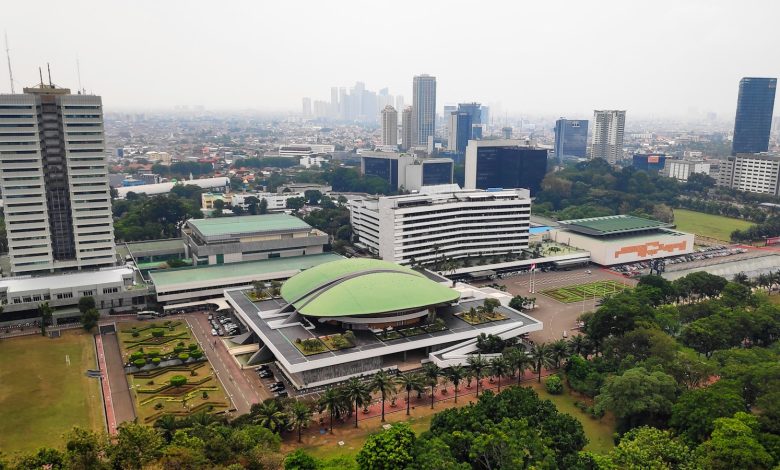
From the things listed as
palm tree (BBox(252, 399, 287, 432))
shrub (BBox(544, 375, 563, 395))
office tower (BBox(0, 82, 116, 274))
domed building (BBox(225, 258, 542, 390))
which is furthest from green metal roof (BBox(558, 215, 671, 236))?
office tower (BBox(0, 82, 116, 274))

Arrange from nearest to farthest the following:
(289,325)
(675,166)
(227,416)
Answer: (227,416)
(289,325)
(675,166)

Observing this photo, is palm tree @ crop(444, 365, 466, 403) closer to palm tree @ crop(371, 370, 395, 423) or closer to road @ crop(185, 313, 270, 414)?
palm tree @ crop(371, 370, 395, 423)

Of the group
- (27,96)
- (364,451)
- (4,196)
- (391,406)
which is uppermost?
(27,96)

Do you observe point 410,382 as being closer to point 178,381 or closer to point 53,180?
point 178,381

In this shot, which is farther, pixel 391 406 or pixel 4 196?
pixel 4 196

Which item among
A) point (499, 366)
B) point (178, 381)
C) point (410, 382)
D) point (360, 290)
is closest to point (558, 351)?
point (499, 366)

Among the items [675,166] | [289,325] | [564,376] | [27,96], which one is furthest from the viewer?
[675,166]

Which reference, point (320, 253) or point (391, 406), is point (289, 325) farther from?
point (320, 253)

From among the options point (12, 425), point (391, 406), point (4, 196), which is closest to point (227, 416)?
point (391, 406)
